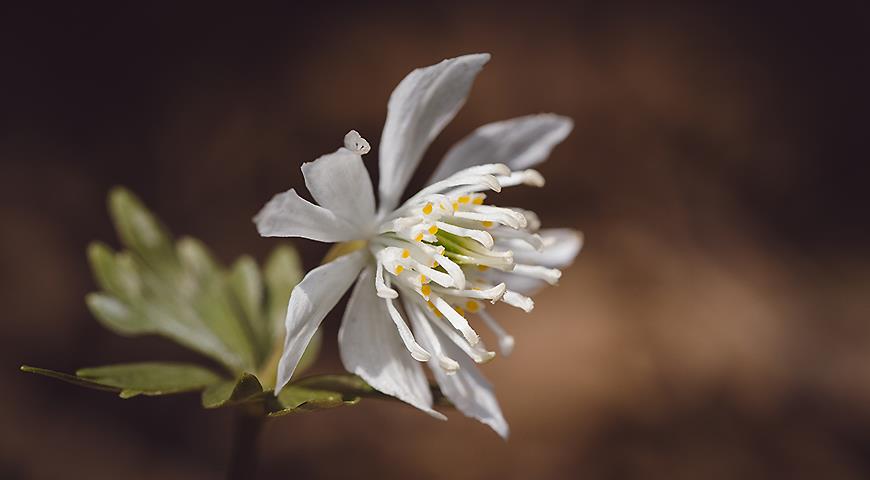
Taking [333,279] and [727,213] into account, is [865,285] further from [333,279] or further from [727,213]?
[333,279]

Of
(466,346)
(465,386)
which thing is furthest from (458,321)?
(465,386)

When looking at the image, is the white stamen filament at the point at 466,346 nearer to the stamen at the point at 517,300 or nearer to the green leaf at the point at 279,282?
the stamen at the point at 517,300

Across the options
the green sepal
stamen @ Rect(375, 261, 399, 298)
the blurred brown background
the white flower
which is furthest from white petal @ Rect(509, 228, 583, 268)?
the blurred brown background

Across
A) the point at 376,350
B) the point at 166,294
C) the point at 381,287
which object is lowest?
the point at 166,294

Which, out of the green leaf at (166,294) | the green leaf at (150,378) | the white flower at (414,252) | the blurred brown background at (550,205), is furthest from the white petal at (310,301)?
the blurred brown background at (550,205)

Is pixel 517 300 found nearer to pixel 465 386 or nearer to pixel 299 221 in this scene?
pixel 465 386

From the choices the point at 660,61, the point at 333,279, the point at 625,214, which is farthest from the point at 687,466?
the point at 333,279
